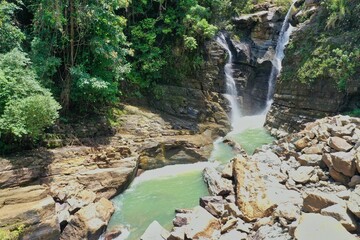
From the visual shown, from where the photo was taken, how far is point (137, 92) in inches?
614

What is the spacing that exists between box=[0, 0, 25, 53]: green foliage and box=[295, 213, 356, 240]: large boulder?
1108 cm

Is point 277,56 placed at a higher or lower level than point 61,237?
higher

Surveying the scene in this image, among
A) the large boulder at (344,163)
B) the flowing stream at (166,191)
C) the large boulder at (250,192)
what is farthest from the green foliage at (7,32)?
the large boulder at (344,163)

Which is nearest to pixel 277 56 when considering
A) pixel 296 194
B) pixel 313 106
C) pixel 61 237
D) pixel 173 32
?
pixel 313 106

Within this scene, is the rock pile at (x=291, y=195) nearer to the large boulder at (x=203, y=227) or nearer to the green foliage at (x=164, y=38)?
the large boulder at (x=203, y=227)

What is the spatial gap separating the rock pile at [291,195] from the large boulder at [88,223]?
85.3 inches

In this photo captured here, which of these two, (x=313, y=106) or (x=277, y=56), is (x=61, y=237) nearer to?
(x=313, y=106)

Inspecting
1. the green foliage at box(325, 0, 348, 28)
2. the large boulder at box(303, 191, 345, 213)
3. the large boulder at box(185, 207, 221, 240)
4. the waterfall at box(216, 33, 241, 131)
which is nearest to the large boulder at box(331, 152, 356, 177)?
the large boulder at box(303, 191, 345, 213)

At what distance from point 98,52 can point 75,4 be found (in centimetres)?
197

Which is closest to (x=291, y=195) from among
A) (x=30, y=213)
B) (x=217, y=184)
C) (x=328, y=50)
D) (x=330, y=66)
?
(x=217, y=184)

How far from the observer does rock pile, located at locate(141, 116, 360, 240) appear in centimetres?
573

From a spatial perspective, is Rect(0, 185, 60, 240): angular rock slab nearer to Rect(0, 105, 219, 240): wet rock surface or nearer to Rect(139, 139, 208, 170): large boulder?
Rect(0, 105, 219, 240): wet rock surface

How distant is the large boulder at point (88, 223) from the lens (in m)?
7.64

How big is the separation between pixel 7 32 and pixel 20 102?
3.57 meters
